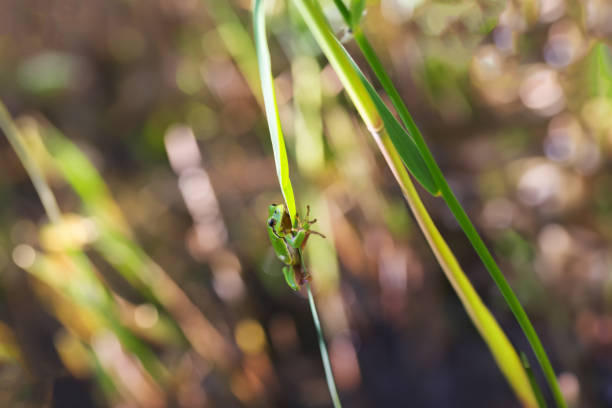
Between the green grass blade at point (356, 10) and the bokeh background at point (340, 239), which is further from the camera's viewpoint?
the bokeh background at point (340, 239)

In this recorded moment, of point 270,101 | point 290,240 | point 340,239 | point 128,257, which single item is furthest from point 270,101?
point 340,239

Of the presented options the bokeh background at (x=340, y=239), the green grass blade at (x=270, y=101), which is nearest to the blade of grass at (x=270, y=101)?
the green grass blade at (x=270, y=101)

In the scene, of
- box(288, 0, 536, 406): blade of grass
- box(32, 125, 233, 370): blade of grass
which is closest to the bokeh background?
box(32, 125, 233, 370): blade of grass

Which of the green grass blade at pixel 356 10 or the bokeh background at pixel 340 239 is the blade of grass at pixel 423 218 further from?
the bokeh background at pixel 340 239

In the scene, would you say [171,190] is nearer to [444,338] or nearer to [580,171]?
[444,338]

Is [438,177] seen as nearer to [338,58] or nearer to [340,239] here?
[338,58]

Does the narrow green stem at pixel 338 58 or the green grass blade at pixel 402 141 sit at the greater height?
the narrow green stem at pixel 338 58

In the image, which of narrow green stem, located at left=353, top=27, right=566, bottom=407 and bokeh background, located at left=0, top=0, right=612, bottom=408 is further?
bokeh background, located at left=0, top=0, right=612, bottom=408

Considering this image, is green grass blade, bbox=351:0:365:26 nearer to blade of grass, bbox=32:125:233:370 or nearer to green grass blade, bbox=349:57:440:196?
green grass blade, bbox=349:57:440:196
